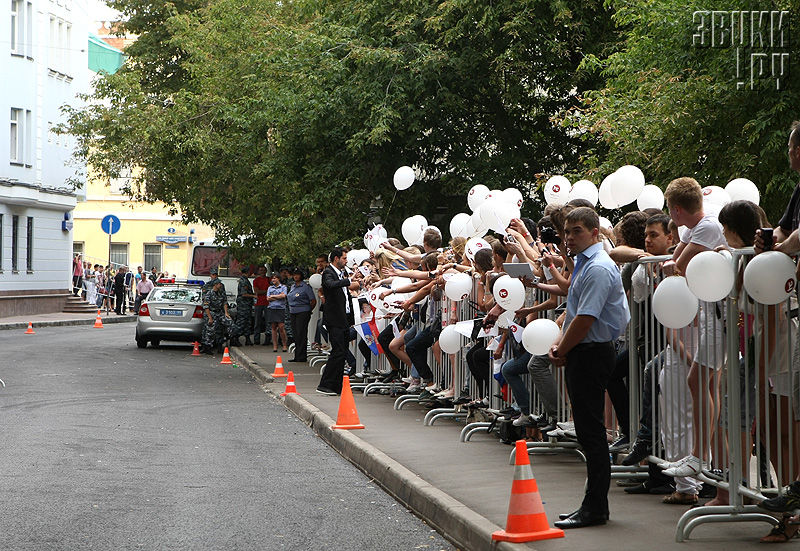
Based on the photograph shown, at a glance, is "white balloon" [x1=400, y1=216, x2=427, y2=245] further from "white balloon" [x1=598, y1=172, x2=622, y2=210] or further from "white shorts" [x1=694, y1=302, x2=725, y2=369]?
"white shorts" [x1=694, y1=302, x2=725, y2=369]

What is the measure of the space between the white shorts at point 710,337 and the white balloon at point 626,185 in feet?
9.76

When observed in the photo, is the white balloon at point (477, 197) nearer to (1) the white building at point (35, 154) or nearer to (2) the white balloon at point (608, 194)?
(2) the white balloon at point (608, 194)

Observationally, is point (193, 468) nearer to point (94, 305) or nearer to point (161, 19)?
point (161, 19)

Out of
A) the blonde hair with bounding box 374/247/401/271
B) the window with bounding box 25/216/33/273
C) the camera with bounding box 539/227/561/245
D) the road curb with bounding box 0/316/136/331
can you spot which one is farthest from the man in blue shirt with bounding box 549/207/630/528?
the window with bounding box 25/216/33/273

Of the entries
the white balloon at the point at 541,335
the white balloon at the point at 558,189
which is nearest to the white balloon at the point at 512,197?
the white balloon at the point at 558,189

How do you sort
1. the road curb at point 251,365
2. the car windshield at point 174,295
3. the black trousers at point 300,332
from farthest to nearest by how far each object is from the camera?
the car windshield at point 174,295 → the black trousers at point 300,332 → the road curb at point 251,365

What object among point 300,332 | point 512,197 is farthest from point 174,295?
point 512,197

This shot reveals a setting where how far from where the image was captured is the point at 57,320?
42.6 m

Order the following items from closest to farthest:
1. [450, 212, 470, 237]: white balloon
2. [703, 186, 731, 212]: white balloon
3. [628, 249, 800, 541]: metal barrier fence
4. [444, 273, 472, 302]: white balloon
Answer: [628, 249, 800, 541]: metal barrier fence
[703, 186, 731, 212]: white balloon
[444, 273, 472, 302]: white balloon
[450, 212, 470, 237]: white balloon

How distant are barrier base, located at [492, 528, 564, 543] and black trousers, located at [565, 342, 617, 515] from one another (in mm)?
360

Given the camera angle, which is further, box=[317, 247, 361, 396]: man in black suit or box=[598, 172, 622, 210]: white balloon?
box=[317, 247, 361, 396]: man in black suit

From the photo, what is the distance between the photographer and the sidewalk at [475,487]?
6.76 m

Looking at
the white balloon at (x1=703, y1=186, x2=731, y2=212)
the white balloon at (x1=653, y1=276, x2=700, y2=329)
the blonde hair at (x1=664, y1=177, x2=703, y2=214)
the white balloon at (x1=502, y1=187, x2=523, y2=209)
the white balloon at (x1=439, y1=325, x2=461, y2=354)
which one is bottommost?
the white balloon at (x1=439, y1=325, x2=461, y2=354)

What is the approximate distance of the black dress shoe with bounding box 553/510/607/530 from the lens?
7.00m
